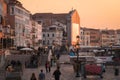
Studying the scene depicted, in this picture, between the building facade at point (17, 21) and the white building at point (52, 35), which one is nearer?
the building facade at point (17, 21)

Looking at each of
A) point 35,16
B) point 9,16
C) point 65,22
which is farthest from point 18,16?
point 65,22

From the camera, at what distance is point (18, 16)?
8669 cm

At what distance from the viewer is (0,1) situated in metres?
59.5

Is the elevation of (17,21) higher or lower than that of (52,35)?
higher

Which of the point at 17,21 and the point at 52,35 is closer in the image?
the point at 17,21

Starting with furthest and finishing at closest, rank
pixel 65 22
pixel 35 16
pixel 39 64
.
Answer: pixel 65 22 → pixel 35 16 → pixel 39 64

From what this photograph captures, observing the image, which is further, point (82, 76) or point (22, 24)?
point (22, 24)

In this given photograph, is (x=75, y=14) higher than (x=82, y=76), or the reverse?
(x=75, y=14)

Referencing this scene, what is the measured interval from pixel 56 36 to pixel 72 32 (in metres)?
27.6

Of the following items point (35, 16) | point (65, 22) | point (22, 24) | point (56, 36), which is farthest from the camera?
point (65, 22)

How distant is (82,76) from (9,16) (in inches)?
1675

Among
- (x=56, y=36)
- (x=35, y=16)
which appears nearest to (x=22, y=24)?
(x=56, y=36)

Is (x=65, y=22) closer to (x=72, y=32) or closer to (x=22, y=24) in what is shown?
(x=72, y=32)

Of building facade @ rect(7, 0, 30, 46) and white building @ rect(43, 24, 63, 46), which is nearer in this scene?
building facade @ rect(7, 0, 30, 46)
